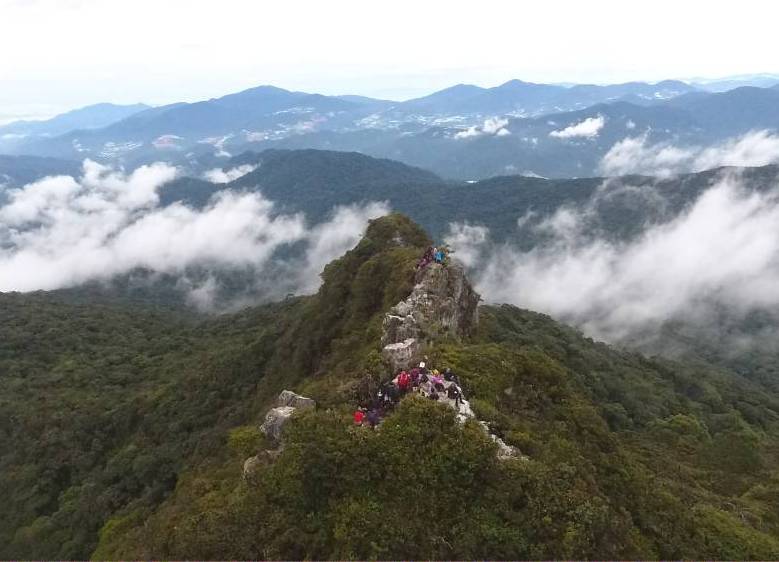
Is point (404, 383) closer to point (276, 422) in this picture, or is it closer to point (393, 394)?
point (393, 394)

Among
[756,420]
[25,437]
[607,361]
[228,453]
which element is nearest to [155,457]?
[228,453]

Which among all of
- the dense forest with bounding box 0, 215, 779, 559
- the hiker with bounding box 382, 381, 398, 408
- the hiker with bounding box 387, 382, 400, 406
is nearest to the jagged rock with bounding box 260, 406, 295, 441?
the dense forest with bounding box 0, 215, 779, 559

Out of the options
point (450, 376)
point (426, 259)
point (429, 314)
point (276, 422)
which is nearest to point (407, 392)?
point (450, 376)

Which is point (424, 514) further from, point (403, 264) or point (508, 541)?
point (403, 264)

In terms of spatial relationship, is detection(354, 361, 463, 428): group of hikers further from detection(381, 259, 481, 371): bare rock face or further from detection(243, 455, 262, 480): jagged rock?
detection(243, 455, 262, 480): jagged rock

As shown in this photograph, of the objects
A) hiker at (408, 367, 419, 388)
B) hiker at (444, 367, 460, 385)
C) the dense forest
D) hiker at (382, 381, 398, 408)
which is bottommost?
the dense forest

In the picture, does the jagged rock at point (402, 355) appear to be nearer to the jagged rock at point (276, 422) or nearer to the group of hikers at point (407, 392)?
the group of hikers at point (407, 392)
